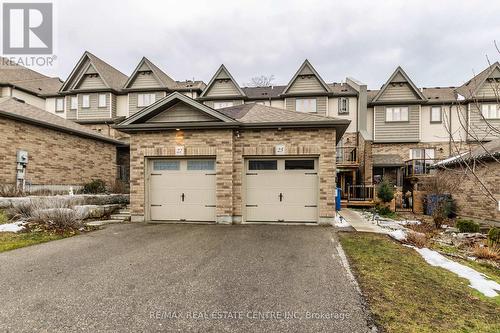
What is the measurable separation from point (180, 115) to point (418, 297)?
9092 mm

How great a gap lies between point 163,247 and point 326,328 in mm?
4554

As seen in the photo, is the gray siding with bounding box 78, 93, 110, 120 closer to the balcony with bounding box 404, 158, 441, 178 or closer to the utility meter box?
the utility meter box

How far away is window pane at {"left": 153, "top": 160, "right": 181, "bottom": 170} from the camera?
10273 mm

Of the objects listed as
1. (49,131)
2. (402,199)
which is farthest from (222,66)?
(402,199)

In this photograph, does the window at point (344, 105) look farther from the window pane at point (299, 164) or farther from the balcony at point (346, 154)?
the window pane at point (299, 164)

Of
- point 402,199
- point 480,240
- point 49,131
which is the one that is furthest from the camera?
point 402,199

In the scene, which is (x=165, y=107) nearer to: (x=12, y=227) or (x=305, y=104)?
(x=12, y=227)

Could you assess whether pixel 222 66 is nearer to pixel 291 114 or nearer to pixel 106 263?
pixel 291 114

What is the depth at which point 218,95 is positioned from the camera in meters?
22.5

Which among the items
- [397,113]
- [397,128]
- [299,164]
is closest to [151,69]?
[299,164]

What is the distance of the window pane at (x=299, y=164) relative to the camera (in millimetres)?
9781

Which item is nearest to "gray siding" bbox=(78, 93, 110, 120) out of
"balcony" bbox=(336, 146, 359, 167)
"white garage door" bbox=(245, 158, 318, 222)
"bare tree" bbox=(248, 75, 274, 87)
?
"white garage door" bbox=(245, 158, 318, 222)

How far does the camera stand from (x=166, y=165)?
1036 cm

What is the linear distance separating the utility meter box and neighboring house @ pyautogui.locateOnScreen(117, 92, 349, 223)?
530 centimetres
